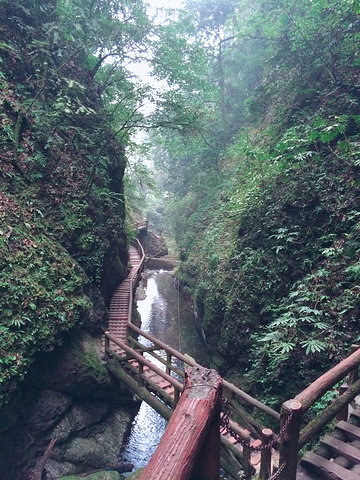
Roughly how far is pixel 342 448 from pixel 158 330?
1185 cm

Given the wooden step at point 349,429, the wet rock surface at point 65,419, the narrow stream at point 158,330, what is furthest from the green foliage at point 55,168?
the wooden step at point 349,429

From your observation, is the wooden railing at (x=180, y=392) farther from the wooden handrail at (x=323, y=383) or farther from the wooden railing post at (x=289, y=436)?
the wooden handrail at (x=323, y=383)

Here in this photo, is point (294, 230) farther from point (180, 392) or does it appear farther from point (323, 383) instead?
point (323, 383)

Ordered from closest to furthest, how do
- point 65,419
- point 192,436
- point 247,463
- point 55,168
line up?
1. point 192,436
2. point 247,463
3. point 65,419
4. point 55,168

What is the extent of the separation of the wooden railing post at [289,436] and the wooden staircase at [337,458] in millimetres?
564

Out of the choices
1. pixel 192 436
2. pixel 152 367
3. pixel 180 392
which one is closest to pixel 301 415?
pixel 192 436

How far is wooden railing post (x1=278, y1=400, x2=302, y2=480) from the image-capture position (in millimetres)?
2725

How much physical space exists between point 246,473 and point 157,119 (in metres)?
10.7

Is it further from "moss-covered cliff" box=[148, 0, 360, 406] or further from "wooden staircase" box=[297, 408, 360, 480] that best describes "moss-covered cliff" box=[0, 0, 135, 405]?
"wooden staircase" box=[297, 408, 360, 480]

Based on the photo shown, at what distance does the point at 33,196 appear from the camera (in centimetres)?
825

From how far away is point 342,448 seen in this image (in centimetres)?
342

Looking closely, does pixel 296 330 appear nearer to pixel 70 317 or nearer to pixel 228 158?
pixel 70 317

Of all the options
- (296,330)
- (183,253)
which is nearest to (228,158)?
(183,253)

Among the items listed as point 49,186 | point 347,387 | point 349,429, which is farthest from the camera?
point 49,186
